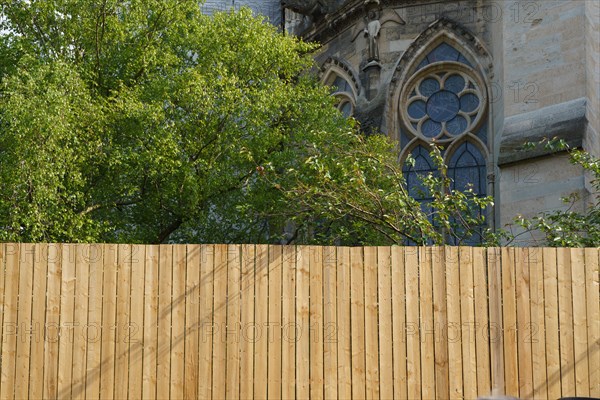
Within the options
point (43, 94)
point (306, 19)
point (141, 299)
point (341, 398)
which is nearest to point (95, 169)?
point (43, 94)

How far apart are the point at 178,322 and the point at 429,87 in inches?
470

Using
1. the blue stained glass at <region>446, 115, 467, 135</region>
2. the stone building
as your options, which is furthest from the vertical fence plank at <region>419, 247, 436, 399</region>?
the blue stained glass at <region>446, 115, 467, 135</region>

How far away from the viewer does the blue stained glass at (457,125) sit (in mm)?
18234

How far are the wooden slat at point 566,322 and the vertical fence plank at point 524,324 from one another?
269mm

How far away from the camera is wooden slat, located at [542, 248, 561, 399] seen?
25.7 feet

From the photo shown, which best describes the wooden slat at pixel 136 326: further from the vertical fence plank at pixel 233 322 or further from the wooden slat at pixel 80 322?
the vertical fence plank at pixel 233 322

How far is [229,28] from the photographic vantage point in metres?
16.0

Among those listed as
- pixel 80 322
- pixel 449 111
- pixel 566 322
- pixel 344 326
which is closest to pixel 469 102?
pixel 449 111

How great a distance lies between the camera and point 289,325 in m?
7.90

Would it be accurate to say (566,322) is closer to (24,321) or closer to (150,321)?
(150,321)

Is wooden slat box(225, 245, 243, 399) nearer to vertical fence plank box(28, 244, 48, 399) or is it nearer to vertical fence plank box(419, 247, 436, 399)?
vertical fence plank box(28, 244, 48, 399)

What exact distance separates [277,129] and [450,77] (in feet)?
15.0

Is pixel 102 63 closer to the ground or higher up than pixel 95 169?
higher up

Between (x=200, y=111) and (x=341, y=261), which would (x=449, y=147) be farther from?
(x=341, y=261)
